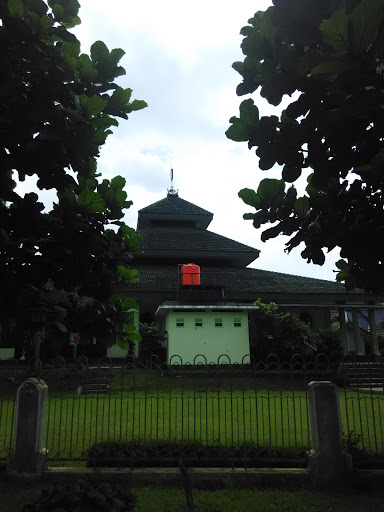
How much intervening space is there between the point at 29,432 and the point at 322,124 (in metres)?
5.77

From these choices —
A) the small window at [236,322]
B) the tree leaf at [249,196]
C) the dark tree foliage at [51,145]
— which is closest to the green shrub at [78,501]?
the dark tree foliage at [51,145]

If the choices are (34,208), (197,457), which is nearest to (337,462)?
(197,457)

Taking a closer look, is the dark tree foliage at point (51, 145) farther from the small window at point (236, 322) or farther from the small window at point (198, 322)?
the small window at point (236, 322)

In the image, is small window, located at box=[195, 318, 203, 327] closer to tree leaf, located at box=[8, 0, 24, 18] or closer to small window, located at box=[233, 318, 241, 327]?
small window, located at box=[233, 318, 241, 327]

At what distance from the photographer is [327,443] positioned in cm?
573

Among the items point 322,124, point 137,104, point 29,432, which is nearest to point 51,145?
point 137,104

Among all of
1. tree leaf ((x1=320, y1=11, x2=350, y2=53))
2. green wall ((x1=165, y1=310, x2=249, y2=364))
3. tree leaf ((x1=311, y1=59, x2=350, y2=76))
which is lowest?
green wall ((x1=165, y1=310, x2=249, y2=364))

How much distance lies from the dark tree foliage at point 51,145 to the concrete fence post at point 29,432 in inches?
135

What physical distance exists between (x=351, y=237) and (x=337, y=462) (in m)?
3.88

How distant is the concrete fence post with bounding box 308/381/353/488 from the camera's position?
18.5ft

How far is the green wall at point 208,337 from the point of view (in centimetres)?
1555

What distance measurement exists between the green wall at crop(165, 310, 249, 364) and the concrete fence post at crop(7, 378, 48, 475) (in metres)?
9.71

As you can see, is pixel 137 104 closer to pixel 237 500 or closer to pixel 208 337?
pixel 237 500

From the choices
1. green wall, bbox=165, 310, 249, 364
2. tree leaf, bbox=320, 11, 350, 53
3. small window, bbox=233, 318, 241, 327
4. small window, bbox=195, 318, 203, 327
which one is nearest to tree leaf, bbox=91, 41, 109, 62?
tree leaf, bbox=320, 11, 350, 53
